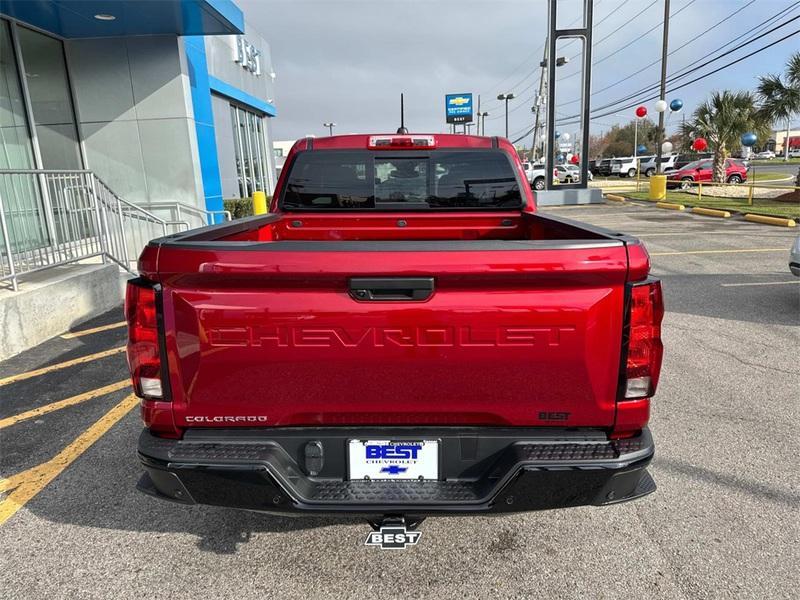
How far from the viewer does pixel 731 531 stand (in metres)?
2.72

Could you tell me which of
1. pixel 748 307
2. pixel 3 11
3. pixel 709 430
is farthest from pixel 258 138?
pixel 709 430

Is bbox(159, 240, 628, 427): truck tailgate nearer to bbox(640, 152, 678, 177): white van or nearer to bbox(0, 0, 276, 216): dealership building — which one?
bbox(0, 0, 276, 216): dealership building

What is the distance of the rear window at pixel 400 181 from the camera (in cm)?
374

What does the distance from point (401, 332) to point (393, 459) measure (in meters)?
0.51

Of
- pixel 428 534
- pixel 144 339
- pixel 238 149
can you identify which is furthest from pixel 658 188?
pixel 144 339

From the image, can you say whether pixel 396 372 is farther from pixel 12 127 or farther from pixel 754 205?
pixel 754 205

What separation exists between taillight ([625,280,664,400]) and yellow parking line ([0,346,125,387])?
5223 mm

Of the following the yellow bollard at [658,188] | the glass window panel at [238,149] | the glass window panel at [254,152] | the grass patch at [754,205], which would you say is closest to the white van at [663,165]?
the yellow bollard at [658,188]

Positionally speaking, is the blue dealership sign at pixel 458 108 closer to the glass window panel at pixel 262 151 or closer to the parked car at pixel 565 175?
the parked car at pixel 565 175

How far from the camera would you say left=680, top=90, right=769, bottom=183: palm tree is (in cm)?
2491

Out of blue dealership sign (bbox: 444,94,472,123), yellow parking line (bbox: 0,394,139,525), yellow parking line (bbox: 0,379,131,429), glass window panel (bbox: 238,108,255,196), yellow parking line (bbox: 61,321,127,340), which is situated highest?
blue dealership sign (bbox: 444,94,472,123)

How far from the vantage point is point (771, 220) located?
14.8 meters

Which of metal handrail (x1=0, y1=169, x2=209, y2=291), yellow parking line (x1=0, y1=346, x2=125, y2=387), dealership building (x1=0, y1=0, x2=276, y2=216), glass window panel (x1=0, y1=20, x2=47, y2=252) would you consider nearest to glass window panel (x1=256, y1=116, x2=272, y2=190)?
dealership building (x1=0, y1=0, x2=276, y2=216)

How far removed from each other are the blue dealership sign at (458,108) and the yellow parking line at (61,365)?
2091 inches
